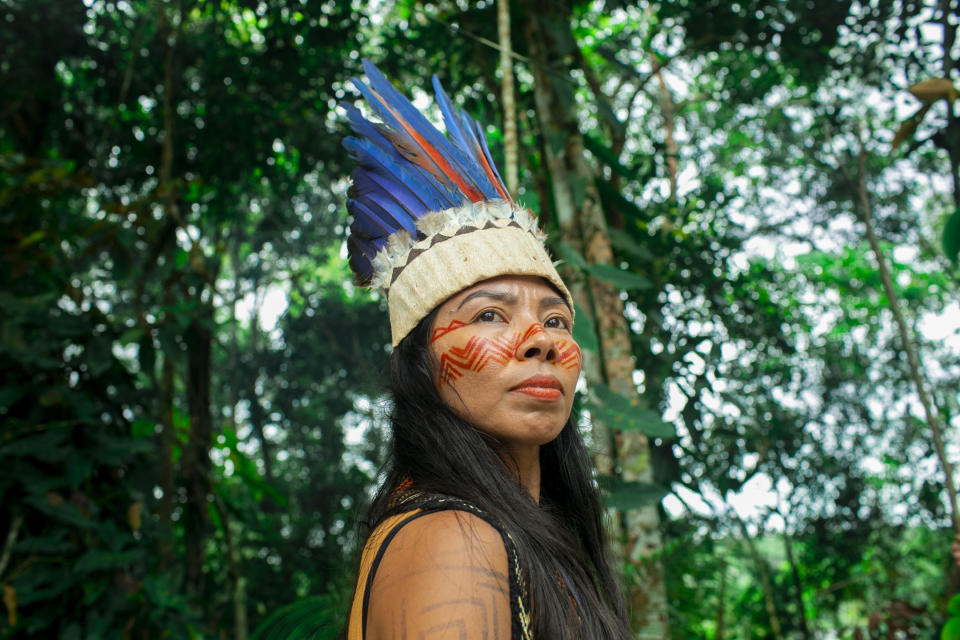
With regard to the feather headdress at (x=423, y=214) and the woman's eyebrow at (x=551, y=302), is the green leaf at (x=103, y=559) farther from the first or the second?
the woman's eyebrow at (x=551, y=302)

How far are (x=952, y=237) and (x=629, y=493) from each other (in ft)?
4.82

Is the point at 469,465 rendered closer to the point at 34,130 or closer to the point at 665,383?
the point at 665,383

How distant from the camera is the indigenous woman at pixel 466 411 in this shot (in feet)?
3.67

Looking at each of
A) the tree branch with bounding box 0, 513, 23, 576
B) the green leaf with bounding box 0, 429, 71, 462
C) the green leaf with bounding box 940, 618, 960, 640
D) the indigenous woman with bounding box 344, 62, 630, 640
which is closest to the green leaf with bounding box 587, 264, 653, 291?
the indigenous woman with bounding box 344, 62, 630, 640

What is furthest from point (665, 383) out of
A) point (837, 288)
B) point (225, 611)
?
point (837, 288)

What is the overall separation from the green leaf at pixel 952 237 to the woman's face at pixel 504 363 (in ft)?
6.09

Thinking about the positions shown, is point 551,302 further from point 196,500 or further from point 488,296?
point 196,500

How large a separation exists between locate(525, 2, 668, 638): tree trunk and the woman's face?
1.15 metres

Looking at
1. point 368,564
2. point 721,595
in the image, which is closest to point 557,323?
point 368,564

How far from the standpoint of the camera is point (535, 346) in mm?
1405

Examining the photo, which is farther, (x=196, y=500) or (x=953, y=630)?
(x=196, y=500)

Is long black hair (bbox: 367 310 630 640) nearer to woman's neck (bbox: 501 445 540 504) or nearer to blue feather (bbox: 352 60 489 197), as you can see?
woman's neck (bbox: 501 445 540 504)

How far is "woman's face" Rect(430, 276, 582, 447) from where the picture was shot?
1.38 metres

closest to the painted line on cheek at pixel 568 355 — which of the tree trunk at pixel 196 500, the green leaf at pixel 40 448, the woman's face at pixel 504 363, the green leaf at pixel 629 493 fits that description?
the woman's face at pixel 504 363
